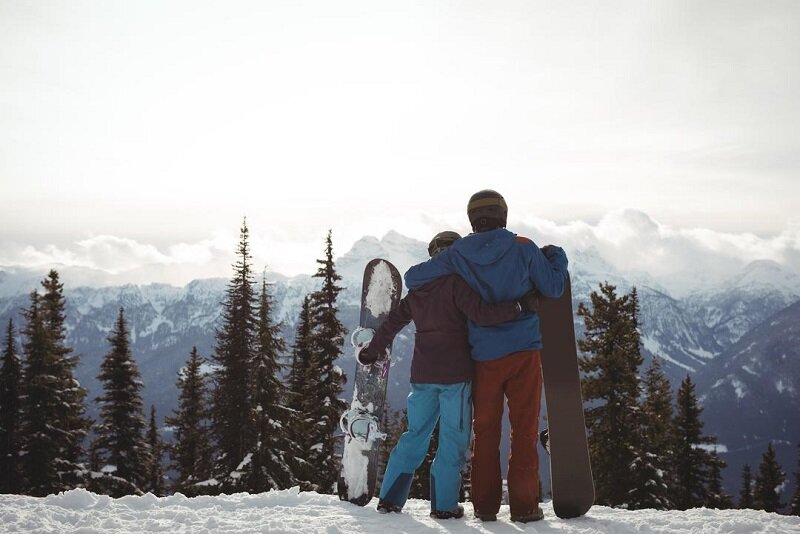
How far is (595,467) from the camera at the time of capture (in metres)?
19.2

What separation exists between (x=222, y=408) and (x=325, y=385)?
16.4ft

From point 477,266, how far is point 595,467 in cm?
1655

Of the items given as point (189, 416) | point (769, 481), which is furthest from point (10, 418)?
point (769, 481)

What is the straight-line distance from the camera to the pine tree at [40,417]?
22.5 m

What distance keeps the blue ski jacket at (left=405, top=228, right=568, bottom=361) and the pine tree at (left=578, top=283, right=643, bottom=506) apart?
568 inches

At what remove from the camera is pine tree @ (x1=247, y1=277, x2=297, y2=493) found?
68.4 ft

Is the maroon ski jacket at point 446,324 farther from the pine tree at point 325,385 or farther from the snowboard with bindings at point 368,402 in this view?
the pine tree at point 325,385

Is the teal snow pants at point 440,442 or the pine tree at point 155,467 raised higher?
the teal snow pants at point 440,442

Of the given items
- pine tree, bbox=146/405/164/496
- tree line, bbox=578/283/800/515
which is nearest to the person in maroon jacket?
tree line, bbox=578/283/800/515

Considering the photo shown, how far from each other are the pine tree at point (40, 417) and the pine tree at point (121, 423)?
245cm

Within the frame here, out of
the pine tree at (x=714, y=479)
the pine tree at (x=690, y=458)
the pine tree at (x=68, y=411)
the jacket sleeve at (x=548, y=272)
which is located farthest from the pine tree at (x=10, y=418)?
the pine tree at (x=714, y=479)

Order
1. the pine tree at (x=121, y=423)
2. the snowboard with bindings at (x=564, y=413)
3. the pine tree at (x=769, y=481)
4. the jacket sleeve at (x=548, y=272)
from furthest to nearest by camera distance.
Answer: the pine tree at (x=769, y=481) < the pine tree at (x=121, y=423) < the snowboard with bindings at (x=564, y=413) < the jacket sleeve at (x=548, y=272)

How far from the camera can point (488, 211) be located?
529 centimetres

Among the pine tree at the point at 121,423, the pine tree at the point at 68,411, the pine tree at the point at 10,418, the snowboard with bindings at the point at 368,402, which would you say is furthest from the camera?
the pine tree at the point at 121,423
